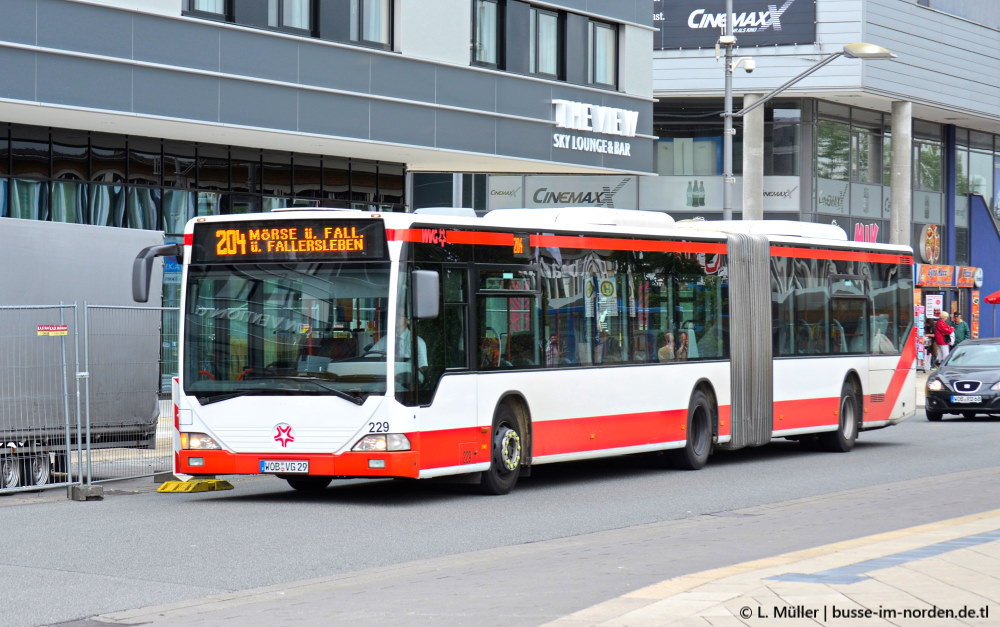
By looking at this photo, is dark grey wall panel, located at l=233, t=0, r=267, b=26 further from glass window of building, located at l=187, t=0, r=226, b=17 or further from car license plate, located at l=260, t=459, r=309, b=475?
car license plate, located at l=260, t=459, r=309, b=475

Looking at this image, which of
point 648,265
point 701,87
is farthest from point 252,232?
point 701,87

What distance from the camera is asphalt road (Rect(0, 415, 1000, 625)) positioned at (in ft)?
29.0

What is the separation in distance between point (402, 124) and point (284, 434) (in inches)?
571

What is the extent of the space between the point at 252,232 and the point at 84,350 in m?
2.87

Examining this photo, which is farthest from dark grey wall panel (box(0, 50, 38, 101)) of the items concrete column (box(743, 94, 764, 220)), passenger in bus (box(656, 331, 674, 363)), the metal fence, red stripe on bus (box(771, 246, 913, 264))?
concrete column (box(743, 94, 764, 220))

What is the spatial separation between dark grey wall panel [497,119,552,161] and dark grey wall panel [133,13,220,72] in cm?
720

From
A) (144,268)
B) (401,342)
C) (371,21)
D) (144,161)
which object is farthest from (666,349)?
(371,21)

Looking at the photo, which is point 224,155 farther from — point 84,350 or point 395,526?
point 395,526

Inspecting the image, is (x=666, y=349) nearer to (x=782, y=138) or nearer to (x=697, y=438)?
(x=697, y=438)

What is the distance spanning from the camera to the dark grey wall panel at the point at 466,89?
28500 mm

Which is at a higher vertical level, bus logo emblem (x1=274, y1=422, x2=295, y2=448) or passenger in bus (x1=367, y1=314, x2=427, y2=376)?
passenger in bus (x1=367, y1=314, x2=427, y2=376)

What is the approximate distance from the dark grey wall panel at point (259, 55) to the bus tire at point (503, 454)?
1150 cm

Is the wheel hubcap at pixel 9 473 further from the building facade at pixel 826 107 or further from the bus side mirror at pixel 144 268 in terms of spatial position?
the building facade at pixel 826 107

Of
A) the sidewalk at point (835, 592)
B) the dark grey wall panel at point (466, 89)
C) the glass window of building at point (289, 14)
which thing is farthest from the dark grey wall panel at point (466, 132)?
the sidewalk at point (835, 592)
